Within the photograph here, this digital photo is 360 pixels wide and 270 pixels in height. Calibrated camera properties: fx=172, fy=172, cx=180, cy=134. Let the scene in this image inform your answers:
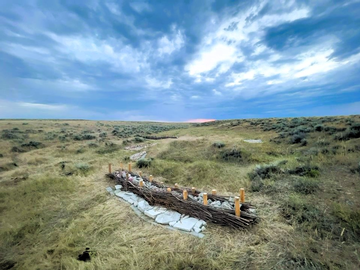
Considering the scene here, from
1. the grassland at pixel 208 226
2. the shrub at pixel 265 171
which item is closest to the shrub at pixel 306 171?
the grassland at pixel 208 226

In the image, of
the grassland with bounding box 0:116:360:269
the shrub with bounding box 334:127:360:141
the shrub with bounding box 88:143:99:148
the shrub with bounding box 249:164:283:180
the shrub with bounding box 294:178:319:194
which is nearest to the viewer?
the grassland with bounding box 0:116:360:269

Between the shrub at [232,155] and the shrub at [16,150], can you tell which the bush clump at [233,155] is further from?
the shrub at [16,150]

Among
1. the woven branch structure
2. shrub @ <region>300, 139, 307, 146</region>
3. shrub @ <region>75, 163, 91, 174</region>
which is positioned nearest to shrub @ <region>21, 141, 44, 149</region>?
shrub @ <region>75, 163, 91, 174</region>

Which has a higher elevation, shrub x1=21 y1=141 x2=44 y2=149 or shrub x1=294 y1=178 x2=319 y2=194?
shrub x1=294 y1=178 x2=319 y2=194

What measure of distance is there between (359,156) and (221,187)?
18.6ft

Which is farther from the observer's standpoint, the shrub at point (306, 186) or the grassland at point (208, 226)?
the shrub at point (306, 186)

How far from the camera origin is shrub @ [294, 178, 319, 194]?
521 cm

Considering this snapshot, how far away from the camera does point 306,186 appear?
17.6 ft

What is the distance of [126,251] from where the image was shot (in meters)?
3.59

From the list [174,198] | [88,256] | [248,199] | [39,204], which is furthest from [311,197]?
[39,204]

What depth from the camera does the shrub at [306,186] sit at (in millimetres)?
5215

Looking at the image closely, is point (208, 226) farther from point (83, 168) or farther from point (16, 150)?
point (16, 150)

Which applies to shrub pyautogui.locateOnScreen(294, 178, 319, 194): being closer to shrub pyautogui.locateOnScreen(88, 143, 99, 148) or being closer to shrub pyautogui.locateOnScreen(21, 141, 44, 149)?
shrub pyautogui.locateOnScreen(88, 143, 99, 148)

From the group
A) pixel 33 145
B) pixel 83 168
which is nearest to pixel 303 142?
pixel 83 168
